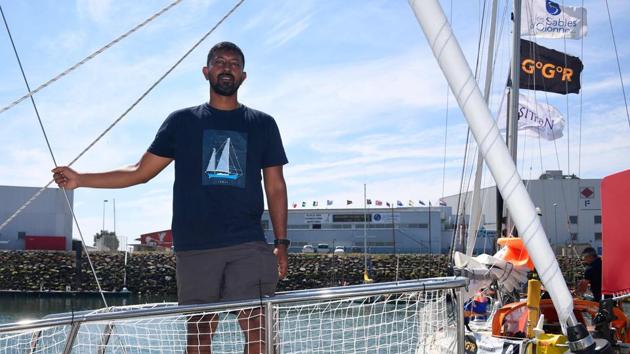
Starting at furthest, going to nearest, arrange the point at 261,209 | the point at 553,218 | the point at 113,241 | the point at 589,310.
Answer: the point at 113,241 < the point at 553,218 < the point at 589,310 < the point at 261,209

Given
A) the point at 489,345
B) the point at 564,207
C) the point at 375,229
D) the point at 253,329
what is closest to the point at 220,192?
the point at 253,329

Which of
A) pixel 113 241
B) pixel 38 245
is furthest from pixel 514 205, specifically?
pixel 113 241

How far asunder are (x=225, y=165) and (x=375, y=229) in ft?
187

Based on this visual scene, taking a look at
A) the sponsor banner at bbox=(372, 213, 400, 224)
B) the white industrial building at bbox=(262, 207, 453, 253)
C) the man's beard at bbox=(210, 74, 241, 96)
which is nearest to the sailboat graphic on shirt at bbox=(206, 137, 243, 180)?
the man's beard at bbox=(210, 74, 241, 96)

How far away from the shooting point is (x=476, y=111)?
3.66m

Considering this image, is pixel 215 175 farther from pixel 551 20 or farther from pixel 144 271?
pixel 144 271

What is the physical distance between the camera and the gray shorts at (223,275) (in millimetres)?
3791

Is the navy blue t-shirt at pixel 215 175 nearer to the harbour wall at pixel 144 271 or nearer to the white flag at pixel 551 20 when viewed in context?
the white flag at pixel 551 20

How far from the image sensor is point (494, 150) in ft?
11.9

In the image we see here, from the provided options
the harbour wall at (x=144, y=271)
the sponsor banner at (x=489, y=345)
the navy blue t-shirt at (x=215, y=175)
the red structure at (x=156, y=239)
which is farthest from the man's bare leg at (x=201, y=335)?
the red structure at (x=156, y=239)

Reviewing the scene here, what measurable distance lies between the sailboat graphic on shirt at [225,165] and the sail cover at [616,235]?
9.22ft

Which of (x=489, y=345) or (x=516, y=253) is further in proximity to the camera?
(x=516, y=253)

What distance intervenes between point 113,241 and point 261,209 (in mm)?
60671

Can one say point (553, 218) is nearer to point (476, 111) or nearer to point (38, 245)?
point (38, 245)
